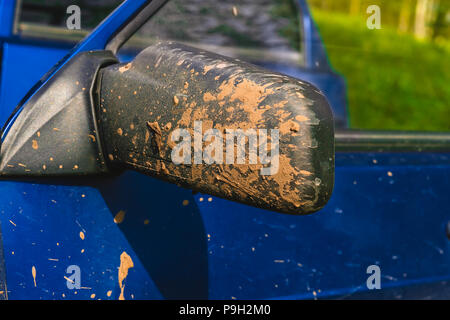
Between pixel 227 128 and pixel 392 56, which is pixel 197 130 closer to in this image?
pixel 227 128

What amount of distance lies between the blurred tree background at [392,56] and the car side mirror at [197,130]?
1.16 meters

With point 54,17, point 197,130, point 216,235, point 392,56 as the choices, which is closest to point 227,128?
point 197,130

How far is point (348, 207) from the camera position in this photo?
1.51 metres

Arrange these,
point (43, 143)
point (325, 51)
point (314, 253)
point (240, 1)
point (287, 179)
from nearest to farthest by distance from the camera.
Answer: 1. point (287, 179)
2. point (43, 143)
3. point (314, 253)
4. point (240, 1)
5. point (325, 51)

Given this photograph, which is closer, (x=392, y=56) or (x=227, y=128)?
(x=227, y=128)

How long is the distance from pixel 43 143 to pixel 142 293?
17.6 inches

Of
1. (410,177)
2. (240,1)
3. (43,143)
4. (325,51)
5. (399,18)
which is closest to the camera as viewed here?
(43,143)

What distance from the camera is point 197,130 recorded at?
0.93 meters

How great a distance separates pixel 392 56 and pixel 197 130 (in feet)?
7.17

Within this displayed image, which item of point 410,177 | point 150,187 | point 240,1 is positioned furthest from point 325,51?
point 150,187

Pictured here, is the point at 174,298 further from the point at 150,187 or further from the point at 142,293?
the point at 150,187

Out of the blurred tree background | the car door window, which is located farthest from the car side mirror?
the blurred tree background

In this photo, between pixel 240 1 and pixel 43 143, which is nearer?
pixel 43 143

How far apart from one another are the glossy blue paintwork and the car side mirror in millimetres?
121
